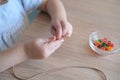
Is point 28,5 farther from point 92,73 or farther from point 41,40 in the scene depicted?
point 92,73

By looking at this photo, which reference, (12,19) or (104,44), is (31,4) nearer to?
(12,19)

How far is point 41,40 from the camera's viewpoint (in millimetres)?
740

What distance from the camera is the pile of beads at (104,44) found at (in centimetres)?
76

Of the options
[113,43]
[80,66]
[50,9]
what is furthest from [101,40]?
[50,9]

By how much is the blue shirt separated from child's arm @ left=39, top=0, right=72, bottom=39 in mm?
58

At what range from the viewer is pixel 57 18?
0.87 meters

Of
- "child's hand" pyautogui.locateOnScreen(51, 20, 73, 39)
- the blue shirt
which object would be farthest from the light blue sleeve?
"child's hand" pyautogui.locateOnScreen(51, 20, 73, 39)

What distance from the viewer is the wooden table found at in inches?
26.8

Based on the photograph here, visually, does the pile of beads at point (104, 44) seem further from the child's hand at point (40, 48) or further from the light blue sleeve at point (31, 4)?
the light blue sleeve at point (31, 4)

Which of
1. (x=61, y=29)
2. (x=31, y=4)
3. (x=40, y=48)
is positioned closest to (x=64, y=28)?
(x=61, y=29)

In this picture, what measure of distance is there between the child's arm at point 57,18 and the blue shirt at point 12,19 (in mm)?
58

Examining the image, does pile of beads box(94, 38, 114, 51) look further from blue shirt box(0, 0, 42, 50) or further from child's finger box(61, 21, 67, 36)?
blue shirt box(0, 0, 42, 50)

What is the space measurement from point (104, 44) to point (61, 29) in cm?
16

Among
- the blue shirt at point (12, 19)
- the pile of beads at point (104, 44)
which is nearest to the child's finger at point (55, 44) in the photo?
the pile of beads at point (104, 44)
